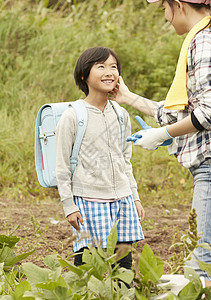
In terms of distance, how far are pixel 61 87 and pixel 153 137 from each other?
517cm

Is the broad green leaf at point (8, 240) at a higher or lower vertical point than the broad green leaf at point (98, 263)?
lower

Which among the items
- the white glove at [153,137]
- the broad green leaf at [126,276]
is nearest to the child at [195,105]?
the white glove at [153,137]

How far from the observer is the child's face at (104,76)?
2754mm

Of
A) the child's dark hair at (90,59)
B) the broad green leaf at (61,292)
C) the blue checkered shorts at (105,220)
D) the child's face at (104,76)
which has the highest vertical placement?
the child's dark hair at (90,59)

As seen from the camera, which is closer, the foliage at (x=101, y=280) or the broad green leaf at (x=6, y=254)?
the foliage at (x=101, y=280)

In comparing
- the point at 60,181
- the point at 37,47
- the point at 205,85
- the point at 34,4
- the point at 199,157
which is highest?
the point at 34,4

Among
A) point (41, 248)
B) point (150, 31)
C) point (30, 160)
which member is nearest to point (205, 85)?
point (41, 248)

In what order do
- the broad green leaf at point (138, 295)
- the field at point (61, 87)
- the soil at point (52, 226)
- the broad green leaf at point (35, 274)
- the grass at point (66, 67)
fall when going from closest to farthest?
the broad green leaf at point (138, 295) → the broad green leaf at point (35, 274) → the soil at point (52, 226) → the field at point (61, 87) → the grass at point (66, 67)

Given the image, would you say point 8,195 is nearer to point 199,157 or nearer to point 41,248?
point 41,248

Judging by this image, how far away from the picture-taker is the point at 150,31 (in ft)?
29.4

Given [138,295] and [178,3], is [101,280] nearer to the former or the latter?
[138,295]

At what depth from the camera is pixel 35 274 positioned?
1.33 metres

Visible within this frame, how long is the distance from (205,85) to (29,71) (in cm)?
553

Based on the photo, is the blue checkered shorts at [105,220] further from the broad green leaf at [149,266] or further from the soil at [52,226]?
the broad green leaf at [149,266]
